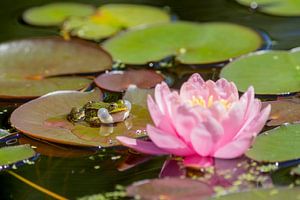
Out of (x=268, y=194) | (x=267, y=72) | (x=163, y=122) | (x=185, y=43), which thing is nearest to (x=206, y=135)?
(x=163, y=122)

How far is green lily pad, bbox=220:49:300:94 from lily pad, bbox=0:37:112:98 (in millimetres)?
492

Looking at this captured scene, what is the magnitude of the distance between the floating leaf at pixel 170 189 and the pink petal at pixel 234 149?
14 centimetres

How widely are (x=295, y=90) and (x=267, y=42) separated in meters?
0.54

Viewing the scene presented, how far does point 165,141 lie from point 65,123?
0.43 m

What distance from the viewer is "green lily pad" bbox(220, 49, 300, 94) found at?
7.70 feet

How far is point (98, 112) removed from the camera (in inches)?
84.1

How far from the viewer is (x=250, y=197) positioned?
5.43 ft

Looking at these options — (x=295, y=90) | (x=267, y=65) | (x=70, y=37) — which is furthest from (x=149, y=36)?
(x=295, y=90)

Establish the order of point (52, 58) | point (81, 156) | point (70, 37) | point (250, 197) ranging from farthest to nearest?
point (70, 37), point (52, 58), point (81, 156), point (250, 197)

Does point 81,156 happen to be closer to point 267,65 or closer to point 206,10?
point 267,65

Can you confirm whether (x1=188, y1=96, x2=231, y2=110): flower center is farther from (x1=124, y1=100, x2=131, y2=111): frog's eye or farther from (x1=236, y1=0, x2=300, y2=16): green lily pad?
(x1=236, y1=0, x2=300, y2=16): green lily pad

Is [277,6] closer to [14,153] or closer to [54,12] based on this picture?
[54,12]

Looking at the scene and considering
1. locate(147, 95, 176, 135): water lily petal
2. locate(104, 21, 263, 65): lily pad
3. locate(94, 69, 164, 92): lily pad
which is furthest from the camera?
locate(104, 21, 263, 65): lily pad

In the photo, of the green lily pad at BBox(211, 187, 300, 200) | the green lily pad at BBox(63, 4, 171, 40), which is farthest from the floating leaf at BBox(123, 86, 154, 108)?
the green lily pad at BBox(63, 4, 171, 40)
